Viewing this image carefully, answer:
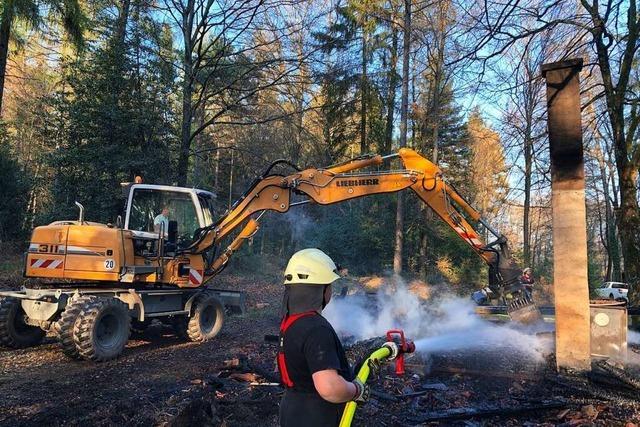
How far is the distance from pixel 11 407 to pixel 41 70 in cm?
2755

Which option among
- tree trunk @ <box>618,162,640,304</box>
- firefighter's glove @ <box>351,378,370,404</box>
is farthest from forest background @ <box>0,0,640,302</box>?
firefighter's glove @ <box>351,378,370,404</box>

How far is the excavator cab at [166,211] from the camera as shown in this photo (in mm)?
10094

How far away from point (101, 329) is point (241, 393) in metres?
3.60

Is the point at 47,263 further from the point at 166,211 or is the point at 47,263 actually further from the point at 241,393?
the point at 241,393

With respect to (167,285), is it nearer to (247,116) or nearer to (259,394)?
(259,394)

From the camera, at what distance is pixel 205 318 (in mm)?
10688

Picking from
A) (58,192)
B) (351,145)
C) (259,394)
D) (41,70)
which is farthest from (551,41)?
(41,70)

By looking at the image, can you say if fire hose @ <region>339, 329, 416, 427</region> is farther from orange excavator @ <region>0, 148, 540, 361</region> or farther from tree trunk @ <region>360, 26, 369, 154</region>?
tree trunk @ <region>360, 26, 369, 154</region>

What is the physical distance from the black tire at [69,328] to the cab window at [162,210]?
2410 millimetres

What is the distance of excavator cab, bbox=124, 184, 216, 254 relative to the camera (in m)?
10.1

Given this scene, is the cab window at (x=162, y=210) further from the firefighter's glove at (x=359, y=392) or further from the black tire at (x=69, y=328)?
the firefighter's glove at (x=359, y=392)

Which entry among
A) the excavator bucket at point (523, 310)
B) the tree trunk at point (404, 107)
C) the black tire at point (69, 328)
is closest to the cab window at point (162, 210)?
the black tire at point (69, 328)

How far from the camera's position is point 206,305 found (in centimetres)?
1057

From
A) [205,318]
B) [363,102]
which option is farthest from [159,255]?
[363,102]
